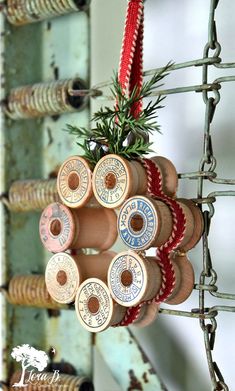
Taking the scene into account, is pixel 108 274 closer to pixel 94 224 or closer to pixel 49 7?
pixel 94 224

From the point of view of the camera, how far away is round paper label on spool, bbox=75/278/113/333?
0.53m

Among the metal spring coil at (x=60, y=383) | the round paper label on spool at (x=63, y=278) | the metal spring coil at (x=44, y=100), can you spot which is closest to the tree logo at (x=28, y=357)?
the metal spring coil at (x=60, y=383)

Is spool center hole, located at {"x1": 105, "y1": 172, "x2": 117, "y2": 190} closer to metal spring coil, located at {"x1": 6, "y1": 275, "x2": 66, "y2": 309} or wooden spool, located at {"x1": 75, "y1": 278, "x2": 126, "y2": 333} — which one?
wooden spool, located at {"x1": 75, "y1": 278, "x2": 126, "y2": 333}

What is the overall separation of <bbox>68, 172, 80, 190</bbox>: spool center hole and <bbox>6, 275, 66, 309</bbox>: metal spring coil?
0.16 meters

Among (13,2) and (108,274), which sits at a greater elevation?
(13,2)

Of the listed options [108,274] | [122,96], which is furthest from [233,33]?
[108,274]

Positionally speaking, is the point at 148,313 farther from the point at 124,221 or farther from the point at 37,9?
the point at 37,9

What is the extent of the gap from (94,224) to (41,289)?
5.7 inches

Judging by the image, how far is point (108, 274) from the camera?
1.74ft

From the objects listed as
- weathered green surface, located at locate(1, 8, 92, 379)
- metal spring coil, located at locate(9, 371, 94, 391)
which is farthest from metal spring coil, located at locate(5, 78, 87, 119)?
metal spring coil, located at locate(9, 371, 94, 391)

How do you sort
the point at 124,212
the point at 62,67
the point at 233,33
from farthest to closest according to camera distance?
1. the point at 62,67
2. the point at 233,33
3. the point at 124,212

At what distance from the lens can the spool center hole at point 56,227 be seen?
0.57 metres

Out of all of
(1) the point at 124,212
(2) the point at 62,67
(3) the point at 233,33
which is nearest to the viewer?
(1) the point at 124,212

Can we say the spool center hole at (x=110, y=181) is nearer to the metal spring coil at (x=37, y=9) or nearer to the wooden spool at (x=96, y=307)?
the wooden spool at (x=96, y=307)
